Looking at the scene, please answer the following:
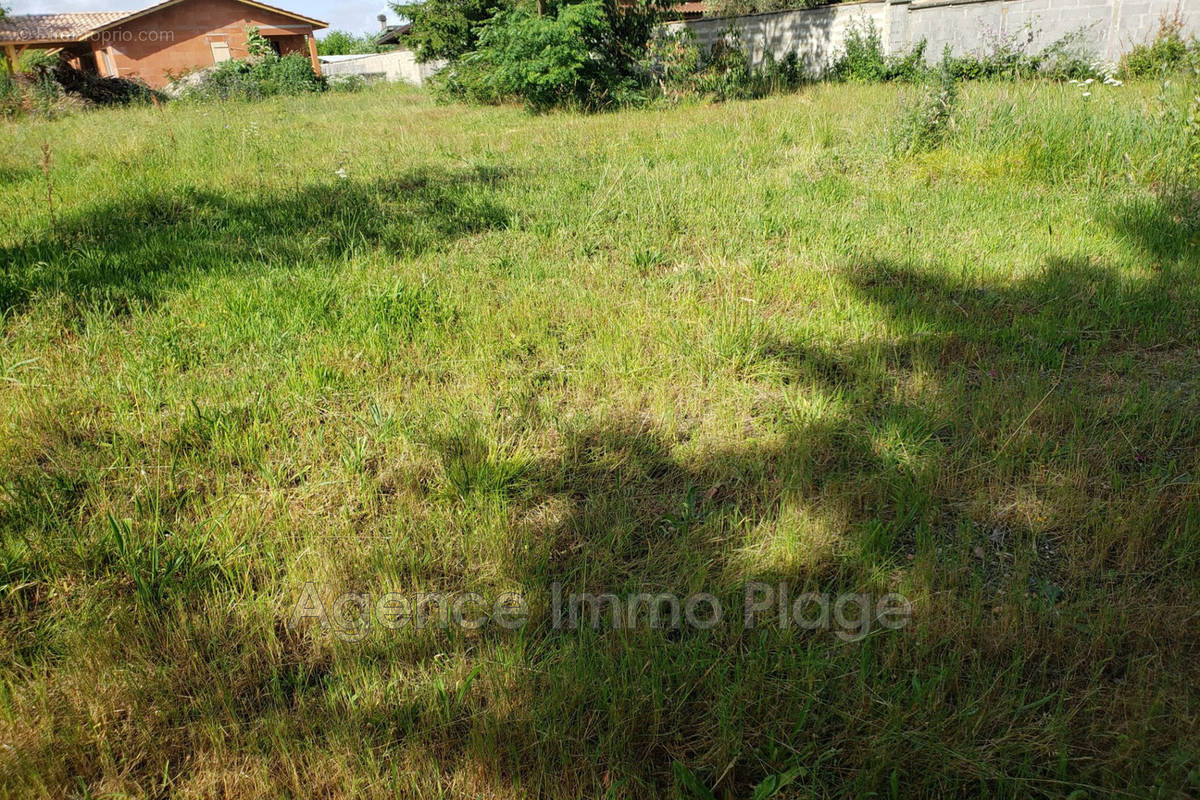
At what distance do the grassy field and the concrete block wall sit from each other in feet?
31.9

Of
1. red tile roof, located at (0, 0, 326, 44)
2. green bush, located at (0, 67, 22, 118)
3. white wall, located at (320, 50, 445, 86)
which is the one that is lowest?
green bush, located at (0, 67, 22, 118)

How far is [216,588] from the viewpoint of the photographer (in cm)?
206

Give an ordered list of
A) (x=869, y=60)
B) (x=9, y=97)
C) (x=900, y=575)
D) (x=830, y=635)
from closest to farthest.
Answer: (x=830, y=635)
(x=900, y=575)
(x=9, y=97)
(x=869, y=60)

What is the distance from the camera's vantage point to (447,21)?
17547 mm

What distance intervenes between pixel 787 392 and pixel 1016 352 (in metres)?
1.07

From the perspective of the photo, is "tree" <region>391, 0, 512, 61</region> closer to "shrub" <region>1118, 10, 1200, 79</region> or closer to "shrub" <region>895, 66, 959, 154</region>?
"shrub" <region>1118, 10, 1200, 79</region>

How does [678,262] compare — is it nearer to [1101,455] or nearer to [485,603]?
[1101,455]

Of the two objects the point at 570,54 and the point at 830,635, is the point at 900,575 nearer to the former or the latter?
the point at 830,635

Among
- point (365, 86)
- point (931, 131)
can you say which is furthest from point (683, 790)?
point (365, 86)

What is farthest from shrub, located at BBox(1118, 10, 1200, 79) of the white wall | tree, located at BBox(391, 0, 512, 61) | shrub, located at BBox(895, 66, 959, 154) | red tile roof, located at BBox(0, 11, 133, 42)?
red tile roof, located at BBox(0, 11, 133, 42)

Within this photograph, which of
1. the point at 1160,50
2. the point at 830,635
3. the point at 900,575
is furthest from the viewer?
the point at 1160,50

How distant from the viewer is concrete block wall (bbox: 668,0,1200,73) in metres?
12.5

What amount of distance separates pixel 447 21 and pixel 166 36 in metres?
20.4

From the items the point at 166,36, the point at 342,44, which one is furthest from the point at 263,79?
the point at 342,44
